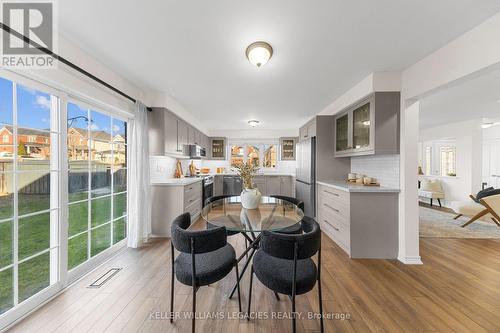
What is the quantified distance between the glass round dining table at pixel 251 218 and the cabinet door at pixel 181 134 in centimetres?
194

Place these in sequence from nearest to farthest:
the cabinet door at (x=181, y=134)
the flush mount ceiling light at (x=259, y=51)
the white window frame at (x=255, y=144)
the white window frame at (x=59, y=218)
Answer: the white window frame at (x=59, y=218) → the flush mount ceiling light at (x=259, y=51) → the cabinet door at (x=181, y=134) → the white window frame at (x=255, y=144)

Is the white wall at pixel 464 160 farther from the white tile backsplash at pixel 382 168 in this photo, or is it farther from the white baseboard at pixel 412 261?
the white baseboard at pixel 412 261

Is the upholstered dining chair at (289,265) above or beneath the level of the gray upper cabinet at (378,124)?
beneath

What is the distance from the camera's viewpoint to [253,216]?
203 cm

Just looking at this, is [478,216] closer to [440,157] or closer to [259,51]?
[440,157]

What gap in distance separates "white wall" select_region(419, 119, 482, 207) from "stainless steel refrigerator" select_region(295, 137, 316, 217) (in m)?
4.60

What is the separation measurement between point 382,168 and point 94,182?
4.05 metres

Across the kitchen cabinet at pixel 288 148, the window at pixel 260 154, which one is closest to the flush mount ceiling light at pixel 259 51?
the kitchen cabinet at pixel 288 148

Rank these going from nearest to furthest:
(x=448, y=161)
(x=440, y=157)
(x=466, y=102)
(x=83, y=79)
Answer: (x=83, y=79), (x=466, y=102), (x=448, y=161), (x=440, y=157)

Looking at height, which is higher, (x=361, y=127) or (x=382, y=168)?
Result: (x=361, y=127)

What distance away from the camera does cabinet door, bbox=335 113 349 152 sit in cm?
343

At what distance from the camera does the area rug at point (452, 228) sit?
3465 millimetres

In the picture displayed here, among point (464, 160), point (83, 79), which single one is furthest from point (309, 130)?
point (464, 160)

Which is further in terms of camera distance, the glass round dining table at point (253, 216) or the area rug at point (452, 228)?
the area rug at point (452, 228)
